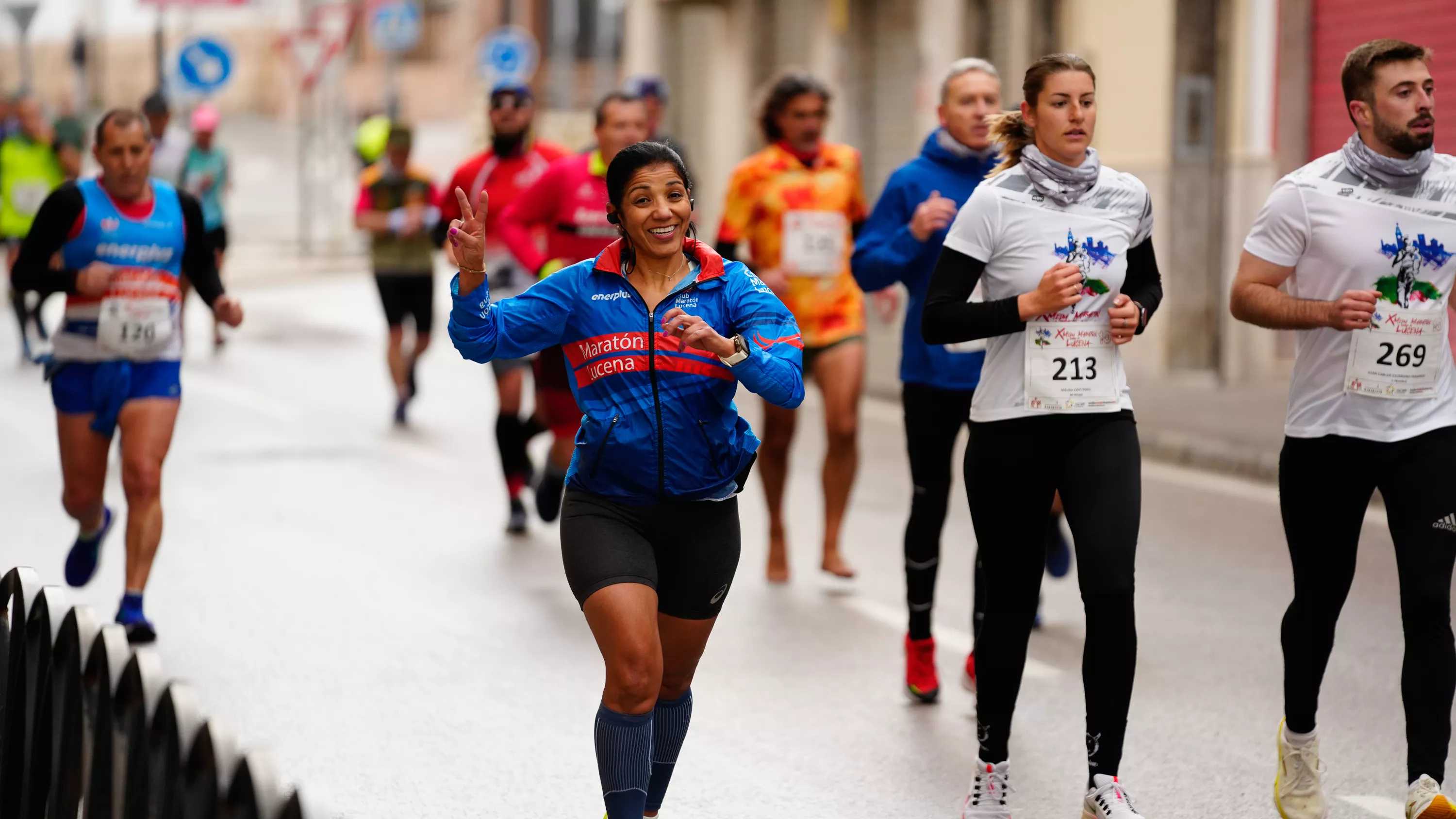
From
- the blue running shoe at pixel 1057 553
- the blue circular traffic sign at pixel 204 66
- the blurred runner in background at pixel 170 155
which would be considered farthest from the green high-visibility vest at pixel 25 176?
the blue running shoe at pixel 1057 553

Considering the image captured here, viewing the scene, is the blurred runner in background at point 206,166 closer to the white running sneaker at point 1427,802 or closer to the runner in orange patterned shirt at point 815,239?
the runner in orange patterned shirt at point 815,239

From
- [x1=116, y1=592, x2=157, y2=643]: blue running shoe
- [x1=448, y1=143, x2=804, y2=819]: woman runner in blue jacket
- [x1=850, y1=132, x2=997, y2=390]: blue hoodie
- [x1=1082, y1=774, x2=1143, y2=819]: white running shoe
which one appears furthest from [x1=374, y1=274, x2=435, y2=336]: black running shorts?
[x1=1082, y1=774, x2=1143, y2=819]: white running shoe

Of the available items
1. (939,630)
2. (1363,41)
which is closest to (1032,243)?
(939,630)

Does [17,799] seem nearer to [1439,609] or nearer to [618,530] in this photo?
[618,530]

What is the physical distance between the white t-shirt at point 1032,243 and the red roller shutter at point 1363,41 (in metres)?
8.56

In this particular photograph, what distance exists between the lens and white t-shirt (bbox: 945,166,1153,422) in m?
5.09

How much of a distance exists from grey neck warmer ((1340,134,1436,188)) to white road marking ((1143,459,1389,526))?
5.55 m

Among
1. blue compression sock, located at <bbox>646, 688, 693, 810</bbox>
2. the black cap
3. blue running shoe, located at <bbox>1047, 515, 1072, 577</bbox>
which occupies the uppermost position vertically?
the black cap

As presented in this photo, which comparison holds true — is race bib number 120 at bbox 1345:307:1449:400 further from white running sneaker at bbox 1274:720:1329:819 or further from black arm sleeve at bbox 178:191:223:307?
black arm sleeve at bbox 178:191:223:307

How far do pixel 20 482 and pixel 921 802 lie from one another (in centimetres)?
688

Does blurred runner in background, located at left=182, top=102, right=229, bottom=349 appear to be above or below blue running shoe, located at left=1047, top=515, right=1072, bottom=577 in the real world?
above

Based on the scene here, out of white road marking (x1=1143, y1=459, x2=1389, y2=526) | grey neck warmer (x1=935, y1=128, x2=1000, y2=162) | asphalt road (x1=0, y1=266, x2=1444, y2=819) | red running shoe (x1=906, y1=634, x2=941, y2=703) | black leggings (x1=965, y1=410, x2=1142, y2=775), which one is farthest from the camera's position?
white road marking (x1=1143, y1=459, x2=1389, y2=526)

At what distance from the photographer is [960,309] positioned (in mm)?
5109

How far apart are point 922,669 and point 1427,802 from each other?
6.87 ft
